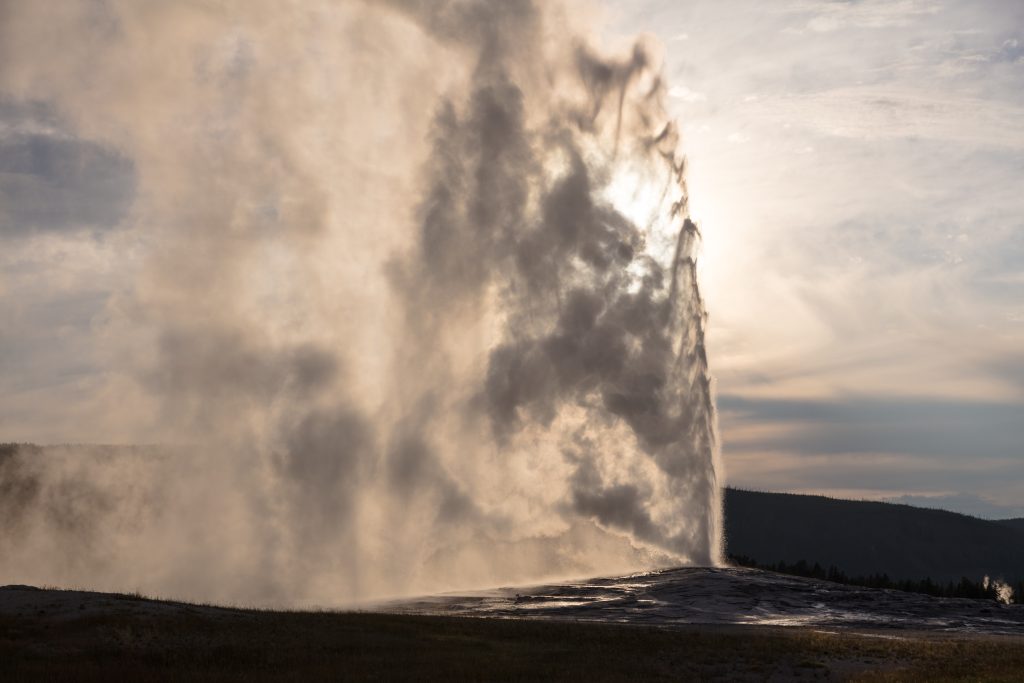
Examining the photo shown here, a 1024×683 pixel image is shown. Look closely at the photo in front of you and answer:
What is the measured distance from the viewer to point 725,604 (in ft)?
158

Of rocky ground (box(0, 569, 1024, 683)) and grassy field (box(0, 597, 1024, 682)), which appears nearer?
grassy field (box(0, 597, 1024, 682))

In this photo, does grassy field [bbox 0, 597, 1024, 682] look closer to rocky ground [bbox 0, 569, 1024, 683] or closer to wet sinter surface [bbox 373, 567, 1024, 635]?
rocky ground [bbox 0, 569, 1024, 683]

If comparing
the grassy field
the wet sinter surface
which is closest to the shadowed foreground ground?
the grassy field

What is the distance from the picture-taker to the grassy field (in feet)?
87.2

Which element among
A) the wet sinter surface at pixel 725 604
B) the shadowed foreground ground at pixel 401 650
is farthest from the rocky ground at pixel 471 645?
the wet sinter surface at pixel 725 604

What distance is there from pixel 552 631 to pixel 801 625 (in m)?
12.7

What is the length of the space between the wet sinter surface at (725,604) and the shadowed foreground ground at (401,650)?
7.09 metres

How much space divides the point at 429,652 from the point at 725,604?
22433 millimetres

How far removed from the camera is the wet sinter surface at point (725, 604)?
44.5 m

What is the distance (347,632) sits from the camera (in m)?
33.2

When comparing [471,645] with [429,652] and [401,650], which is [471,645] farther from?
[401,650]

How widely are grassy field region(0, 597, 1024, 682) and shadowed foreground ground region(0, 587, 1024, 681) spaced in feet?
0.18

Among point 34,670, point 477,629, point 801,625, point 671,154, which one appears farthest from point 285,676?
point 671,154

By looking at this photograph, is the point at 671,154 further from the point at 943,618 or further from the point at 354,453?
the point at 943,618
